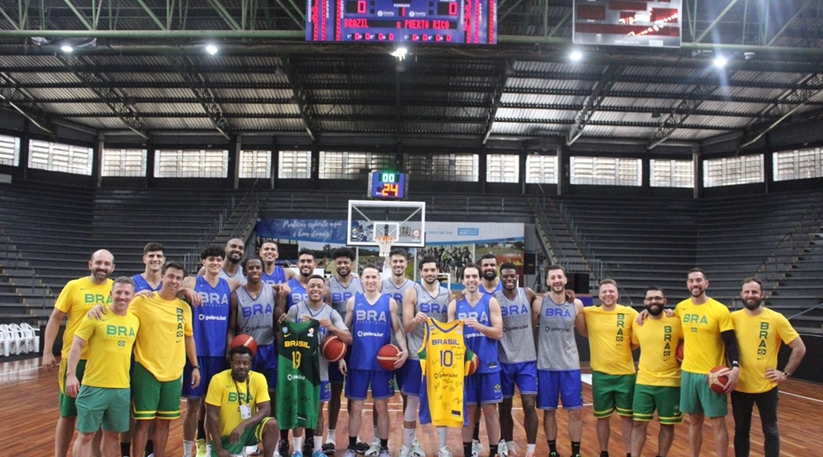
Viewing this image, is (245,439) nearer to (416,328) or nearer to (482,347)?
(416,328)

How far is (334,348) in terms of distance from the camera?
5477 millimetres

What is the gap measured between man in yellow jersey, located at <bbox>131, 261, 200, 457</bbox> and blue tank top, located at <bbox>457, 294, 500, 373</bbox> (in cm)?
244

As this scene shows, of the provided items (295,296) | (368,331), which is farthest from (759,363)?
(295,296)

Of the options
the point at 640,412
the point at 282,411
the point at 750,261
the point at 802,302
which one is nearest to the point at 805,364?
the point at 802,302

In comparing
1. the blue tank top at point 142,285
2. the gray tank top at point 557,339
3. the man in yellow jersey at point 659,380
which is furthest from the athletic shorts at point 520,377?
the blue tank top at point 142,285

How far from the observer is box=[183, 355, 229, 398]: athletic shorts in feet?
17.6

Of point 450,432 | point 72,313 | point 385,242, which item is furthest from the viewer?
point 385,242

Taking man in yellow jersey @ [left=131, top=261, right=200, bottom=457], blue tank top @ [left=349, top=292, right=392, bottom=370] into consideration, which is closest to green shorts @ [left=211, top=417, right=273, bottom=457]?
man in yellow jersey @ [left=131, top=261, right=200, bottom=457]

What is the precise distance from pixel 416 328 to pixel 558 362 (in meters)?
1.37

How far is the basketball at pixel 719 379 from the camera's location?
5059 millimetres

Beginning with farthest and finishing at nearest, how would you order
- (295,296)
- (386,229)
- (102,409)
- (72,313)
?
1. (386,229)
2. (295,296)
3. (72,313)
4. (102,409)

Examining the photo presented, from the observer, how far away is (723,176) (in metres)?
22.8

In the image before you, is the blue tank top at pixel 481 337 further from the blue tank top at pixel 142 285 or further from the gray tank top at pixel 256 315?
the blue tank top at pixel 142 285

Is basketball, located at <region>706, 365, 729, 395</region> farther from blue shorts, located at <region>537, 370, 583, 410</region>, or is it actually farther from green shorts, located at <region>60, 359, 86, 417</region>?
green shorts, located at <region>60, 359, 86, 417</region>
